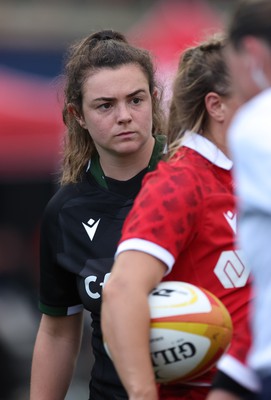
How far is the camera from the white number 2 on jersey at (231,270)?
375 cm

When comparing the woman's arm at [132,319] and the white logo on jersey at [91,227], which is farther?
the white logo on jersey at [91,227]

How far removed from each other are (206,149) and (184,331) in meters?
0.63

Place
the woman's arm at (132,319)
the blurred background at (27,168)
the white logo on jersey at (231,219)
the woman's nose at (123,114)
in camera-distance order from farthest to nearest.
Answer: the blurred background at (27,168), the woman's nose at (123,114), the white logo on jersey at (231,219), the woman's arm at (132,319)

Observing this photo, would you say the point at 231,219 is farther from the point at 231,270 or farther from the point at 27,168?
the point at 27,168

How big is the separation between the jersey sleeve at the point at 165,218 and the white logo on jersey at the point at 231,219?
12 centimetres

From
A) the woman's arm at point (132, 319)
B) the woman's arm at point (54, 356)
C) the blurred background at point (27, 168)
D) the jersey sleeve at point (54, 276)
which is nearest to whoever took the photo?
the woman's arm at point (132, 319)

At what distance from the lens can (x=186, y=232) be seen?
3.59 m

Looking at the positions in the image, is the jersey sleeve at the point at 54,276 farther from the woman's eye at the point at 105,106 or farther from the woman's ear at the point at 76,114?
the woman's eye at the point at 105,106

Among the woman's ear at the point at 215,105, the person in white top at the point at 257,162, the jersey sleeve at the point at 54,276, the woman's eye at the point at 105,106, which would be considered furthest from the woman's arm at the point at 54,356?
the person in white top at the point at 257,162

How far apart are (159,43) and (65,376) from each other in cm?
894

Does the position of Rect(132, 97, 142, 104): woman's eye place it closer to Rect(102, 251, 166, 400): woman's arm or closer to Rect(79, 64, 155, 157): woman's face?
Rect(79, 64, 155, 157): woman's face

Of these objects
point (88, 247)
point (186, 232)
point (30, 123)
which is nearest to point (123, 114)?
point (88, 247)

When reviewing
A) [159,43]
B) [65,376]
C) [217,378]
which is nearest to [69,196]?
[65,376]

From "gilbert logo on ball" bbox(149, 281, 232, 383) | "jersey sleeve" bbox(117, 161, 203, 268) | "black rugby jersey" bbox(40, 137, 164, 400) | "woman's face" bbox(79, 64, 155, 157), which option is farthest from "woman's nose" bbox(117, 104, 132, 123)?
"gilbert logo on ball" bbox(149, 281, 232, 383)
